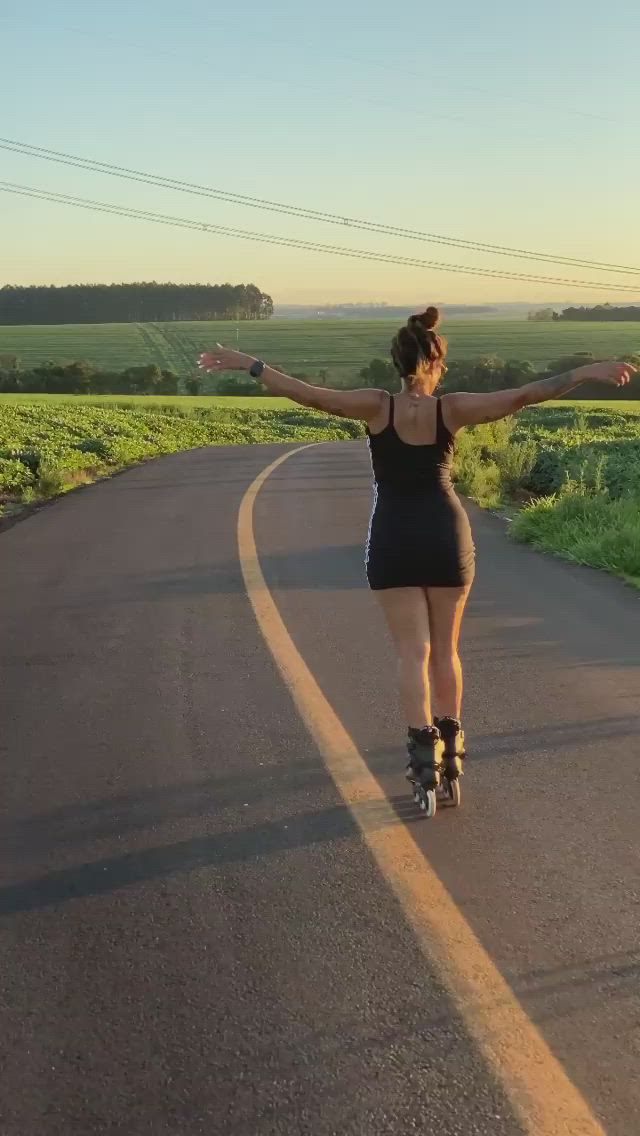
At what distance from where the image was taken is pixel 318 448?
36.0 metres

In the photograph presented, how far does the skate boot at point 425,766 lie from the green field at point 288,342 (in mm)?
83227

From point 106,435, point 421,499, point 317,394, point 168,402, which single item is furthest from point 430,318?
point 168,402

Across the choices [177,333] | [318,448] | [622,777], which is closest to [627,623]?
[622,777]

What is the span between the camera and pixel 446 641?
536 cm

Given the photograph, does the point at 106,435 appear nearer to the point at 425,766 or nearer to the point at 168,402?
the point at 425,766

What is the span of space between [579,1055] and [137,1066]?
113cm

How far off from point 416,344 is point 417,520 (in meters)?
0.71

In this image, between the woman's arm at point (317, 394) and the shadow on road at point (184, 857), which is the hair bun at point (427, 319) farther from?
the shadow on road at point (184, 857)

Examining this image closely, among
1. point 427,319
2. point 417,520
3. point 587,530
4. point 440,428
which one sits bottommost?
point 587,530

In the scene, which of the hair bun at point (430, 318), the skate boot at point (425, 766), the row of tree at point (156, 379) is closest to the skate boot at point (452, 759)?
the skate boot at point (425, 766)

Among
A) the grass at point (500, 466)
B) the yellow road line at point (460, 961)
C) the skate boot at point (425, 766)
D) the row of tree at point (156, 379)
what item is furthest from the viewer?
the row of tree at point (156, 379)

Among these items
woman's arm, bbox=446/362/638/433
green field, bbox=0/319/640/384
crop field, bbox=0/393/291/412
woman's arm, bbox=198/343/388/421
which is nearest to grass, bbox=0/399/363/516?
crop field, bbox=0/393/291/412

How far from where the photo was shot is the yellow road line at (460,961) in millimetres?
3018

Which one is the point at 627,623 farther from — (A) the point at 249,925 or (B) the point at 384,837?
(A) the point at 249,925
